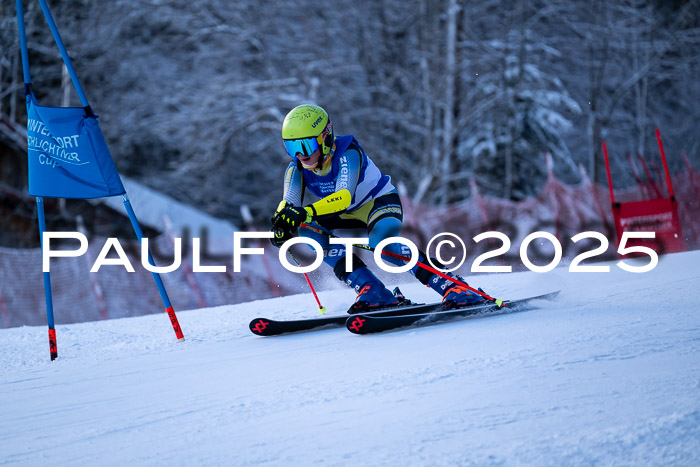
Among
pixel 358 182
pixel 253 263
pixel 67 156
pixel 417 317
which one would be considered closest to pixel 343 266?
pixel 358 182

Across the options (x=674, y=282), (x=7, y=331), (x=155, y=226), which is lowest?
(x=155, y=226)

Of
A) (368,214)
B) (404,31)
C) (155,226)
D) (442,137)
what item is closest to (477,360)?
(368,214)

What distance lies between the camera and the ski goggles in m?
5.08

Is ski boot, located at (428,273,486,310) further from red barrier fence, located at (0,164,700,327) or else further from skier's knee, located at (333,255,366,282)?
red barrier fence, located at (0,164,700,327)

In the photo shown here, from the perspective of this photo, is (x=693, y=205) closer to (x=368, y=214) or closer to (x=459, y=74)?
(x=459, y=74)

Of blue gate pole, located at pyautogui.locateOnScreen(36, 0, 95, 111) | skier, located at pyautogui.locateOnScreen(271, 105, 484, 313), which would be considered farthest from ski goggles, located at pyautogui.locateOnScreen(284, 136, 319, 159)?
blue gate pole, located at pyautogui.locateOnScreen(36, 0, 95, 111)

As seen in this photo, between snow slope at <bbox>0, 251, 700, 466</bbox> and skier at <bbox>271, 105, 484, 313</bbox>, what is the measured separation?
449mm

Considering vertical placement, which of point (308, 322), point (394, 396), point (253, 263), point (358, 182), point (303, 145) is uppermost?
point (303, 145)

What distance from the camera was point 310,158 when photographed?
205 inches

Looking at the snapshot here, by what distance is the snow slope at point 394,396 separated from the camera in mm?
2459

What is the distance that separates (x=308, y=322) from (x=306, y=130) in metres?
1.37

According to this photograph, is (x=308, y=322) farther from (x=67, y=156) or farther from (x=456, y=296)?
(x=67, y=156)

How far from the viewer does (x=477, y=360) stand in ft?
11.6

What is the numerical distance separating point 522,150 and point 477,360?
17.5 meters
